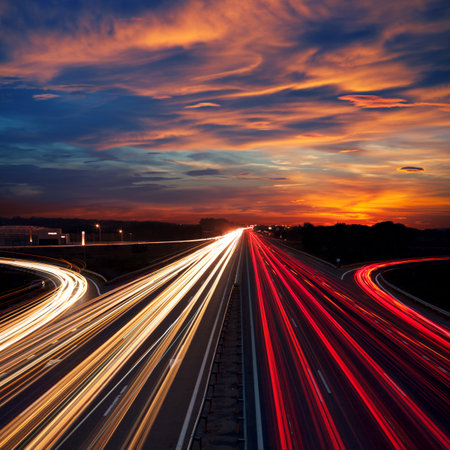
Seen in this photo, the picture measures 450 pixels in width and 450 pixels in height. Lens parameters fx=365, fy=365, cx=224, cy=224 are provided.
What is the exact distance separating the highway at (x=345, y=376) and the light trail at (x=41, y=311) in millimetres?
13258

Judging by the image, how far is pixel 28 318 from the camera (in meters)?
24.7

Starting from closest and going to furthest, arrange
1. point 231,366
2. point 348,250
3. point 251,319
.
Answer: point 231,366 < point 251,319 < point 348,250

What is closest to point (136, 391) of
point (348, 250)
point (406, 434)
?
point (406, 434)

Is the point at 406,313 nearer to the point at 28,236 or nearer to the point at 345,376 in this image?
the point at 345,376

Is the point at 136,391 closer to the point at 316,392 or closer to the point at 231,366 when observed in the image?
the point at 231,366

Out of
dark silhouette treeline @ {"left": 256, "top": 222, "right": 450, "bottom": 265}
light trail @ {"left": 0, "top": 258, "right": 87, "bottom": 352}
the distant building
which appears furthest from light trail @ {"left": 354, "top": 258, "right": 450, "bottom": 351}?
the distant building

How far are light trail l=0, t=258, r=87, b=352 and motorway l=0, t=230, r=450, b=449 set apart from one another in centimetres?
53

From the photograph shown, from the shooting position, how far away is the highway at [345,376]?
434 inches

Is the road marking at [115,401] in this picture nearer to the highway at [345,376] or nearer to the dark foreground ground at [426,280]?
the highway at [345,376]

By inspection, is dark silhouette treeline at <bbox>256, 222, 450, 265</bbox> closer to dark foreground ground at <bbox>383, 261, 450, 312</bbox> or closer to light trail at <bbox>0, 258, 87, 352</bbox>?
dark foreground ground at <bbox>383, 261, 450, 312</bbox>

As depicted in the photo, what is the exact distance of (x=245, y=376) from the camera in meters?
15.2

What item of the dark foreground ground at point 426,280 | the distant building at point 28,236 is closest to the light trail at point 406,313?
the dark foreground ground at point 426,280

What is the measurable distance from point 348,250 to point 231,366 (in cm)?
9810

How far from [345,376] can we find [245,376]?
160 inches
